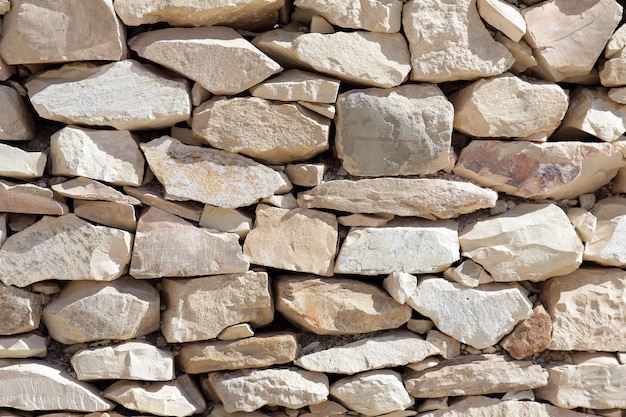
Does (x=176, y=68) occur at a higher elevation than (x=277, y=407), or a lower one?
higher

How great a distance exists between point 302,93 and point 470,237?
0.70m

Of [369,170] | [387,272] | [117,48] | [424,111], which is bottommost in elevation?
[387,272]

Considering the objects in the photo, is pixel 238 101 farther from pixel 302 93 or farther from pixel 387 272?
pixel 387 272

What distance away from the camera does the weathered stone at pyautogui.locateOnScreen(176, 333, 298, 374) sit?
2.17 meters

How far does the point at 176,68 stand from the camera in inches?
81.9

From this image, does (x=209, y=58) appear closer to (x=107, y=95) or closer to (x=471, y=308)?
(x=107, y=95)

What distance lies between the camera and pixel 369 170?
2176 millimetres

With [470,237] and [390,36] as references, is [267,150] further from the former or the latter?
[470,237]

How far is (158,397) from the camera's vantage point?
7.09 ft

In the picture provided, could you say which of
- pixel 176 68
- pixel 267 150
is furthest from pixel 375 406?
pixel 176 68

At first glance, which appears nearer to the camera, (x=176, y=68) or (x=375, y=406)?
(x=176, y=68)

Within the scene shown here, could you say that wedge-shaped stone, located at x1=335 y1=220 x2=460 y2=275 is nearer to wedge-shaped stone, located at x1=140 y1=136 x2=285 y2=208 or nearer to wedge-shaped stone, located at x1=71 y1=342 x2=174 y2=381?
wedge-shaped stone, located at x1=140 y1=136 x2=285 y2=208

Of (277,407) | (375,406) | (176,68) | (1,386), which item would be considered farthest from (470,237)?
(1,386)

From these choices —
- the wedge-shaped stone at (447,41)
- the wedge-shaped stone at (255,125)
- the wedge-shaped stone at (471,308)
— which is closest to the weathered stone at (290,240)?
the wedge-shaped stone at (255,125)
